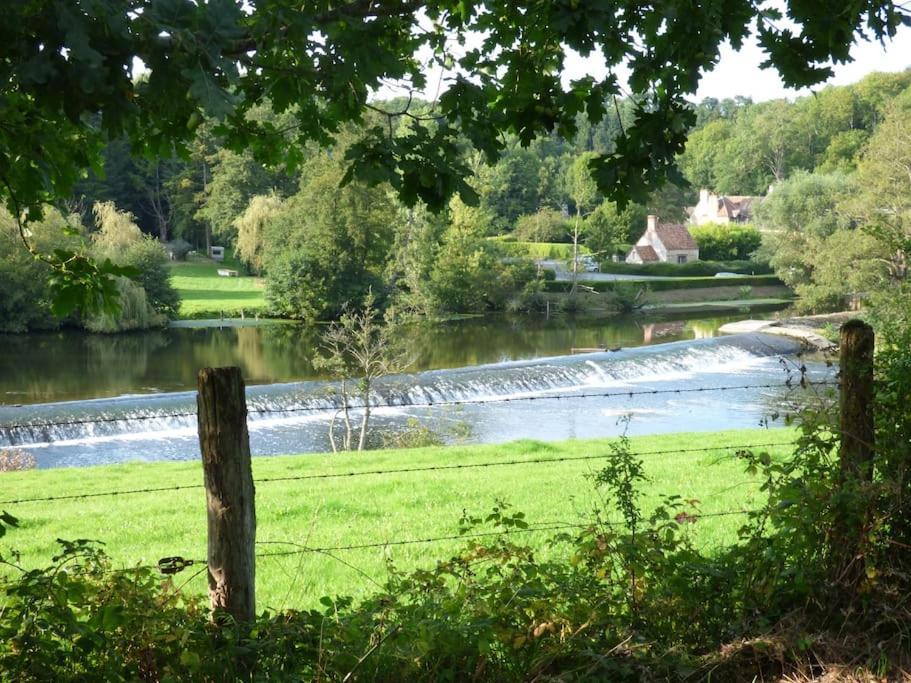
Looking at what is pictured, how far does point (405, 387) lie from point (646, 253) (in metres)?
40.4

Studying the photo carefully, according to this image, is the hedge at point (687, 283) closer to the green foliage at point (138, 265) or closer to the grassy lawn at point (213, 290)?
the grassy lawn at point (213, 290)

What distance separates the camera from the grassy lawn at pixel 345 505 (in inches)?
213

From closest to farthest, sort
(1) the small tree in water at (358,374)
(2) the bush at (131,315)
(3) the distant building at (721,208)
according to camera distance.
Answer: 1. (1) the small tree in water at (358,374)
2. (2) the bush at (131,315)
3. (3) the distant building at (721,208)

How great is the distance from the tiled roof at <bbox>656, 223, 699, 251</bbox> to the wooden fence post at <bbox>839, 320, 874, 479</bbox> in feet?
182

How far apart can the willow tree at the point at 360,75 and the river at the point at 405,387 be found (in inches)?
265

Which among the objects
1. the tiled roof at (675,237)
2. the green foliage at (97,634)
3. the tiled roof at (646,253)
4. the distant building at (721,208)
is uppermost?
the distant building at (721,208)

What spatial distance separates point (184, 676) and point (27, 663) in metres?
0.46

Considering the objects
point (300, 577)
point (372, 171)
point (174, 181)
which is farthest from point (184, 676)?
point (174, 181)

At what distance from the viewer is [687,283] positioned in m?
46.0

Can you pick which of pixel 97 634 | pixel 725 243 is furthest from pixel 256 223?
pixel 97 634

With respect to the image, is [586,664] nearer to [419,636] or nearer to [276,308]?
[419,636]

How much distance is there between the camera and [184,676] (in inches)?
113

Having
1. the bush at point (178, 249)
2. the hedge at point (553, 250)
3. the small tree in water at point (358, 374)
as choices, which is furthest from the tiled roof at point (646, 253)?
the small tree in water at point (358, 374)

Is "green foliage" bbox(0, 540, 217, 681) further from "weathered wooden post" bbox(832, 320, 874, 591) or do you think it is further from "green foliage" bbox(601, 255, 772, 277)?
"green foliage" bbox(601, 255, 772, 277)
